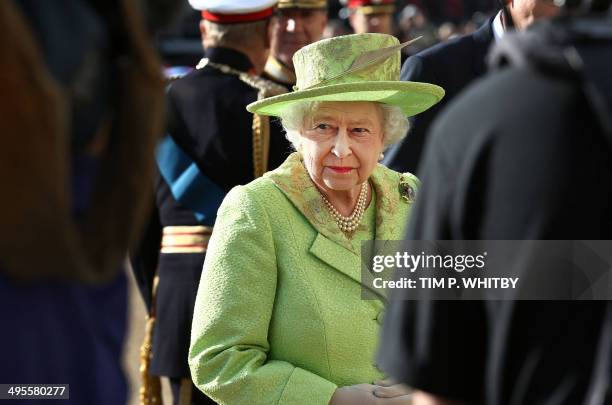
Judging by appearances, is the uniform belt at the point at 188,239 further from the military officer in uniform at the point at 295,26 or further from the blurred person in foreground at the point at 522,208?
the blurred person in foreground at the point at 522,208

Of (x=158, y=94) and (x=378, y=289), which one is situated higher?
(x=158, y=94)

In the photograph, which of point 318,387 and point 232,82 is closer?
point 318,387

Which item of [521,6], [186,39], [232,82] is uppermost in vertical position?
[521,6]

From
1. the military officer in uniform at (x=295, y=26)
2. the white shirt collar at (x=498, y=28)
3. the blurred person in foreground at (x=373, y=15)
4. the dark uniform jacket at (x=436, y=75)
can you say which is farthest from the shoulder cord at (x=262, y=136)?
the blurred person in foreground at (x=373, y=15)

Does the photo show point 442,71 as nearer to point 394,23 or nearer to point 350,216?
point 350,216

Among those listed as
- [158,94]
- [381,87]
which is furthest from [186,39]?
[158,94]

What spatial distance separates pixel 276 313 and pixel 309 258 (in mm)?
173

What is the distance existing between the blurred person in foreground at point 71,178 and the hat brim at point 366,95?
1.63m

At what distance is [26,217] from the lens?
1.84 meters

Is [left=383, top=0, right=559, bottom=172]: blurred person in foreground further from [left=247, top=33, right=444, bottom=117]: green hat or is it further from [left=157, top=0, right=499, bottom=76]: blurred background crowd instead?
[left=157, top=0, right=499, bottom=76]: blurred background crowd

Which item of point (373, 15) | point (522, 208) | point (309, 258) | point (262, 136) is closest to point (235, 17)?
point (262, 136)

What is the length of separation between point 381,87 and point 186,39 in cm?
1569

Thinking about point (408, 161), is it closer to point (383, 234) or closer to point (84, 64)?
point (383, 234)

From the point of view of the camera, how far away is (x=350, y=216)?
3.81m
